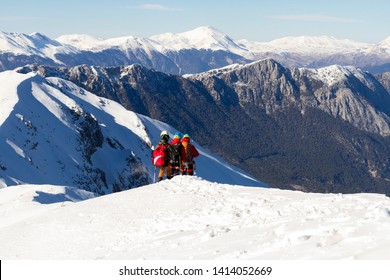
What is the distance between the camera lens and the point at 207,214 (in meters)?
20.0

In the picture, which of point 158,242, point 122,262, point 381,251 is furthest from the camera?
point 158,242

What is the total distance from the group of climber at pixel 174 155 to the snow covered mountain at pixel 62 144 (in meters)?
45.0

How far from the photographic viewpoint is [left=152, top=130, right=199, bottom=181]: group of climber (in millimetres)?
28406

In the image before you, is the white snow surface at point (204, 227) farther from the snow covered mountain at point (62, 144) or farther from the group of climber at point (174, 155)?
the snow covered mountain at point (62, 144)

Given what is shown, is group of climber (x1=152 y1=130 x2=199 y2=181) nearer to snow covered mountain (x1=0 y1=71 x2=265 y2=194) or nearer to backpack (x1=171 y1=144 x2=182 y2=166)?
backpack (x1=171 y1=144 x2=182 y2=166)

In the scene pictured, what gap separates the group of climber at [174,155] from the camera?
2841cm

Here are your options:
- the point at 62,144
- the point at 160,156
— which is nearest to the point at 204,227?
the point at 160,156

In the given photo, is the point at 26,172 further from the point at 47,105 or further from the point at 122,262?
the point at 122,262

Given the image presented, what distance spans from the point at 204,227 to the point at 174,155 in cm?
1081

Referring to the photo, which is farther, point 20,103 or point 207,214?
point 20,103

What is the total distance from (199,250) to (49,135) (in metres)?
97.5

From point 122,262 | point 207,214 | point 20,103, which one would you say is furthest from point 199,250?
point 20,103

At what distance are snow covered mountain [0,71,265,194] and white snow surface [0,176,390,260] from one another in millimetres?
49374

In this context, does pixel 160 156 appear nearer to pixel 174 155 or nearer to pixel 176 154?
pixel 174 155
